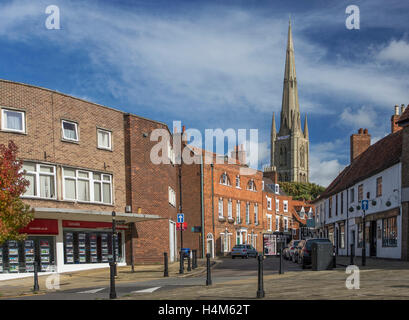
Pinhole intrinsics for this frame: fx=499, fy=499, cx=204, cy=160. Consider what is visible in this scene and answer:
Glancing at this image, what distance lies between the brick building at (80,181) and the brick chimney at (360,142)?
24068 millimetres

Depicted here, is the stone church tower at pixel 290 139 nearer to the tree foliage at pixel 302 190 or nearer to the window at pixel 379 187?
the tree foliage at pixel 302 190

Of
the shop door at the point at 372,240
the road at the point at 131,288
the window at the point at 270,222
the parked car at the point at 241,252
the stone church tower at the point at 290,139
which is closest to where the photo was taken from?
the road at the point at 131,288

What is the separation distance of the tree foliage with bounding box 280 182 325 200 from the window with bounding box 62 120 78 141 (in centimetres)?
8245

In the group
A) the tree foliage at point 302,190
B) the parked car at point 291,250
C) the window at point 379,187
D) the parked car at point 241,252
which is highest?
the window at point 379,187

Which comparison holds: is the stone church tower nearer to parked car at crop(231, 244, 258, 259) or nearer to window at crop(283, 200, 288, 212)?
window at crop(283, 200, 288, 212)

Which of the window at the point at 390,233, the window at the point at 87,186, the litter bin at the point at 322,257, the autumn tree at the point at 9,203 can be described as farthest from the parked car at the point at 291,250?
the autumn tree at the point at 9,203

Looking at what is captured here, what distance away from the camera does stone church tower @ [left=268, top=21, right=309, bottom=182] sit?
6841 inches

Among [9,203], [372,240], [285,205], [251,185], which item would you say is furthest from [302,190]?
[9,203]

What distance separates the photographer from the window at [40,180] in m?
25.4

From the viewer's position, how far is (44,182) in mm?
26172

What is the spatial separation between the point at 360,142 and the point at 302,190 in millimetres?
60259

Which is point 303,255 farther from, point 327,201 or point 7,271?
point 327,201

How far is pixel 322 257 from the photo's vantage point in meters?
22.1
